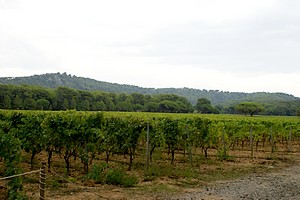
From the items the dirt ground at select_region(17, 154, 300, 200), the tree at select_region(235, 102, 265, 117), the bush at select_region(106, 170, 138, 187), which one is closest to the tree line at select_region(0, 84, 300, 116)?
the tree at select_region(235, 102, 265, 117)

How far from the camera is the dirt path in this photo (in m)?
9.94

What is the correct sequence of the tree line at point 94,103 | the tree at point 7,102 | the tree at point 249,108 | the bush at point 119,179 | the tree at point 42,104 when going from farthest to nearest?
the tree at point 249,108, the tree at point 42,104, the tree line at point 94,103, the tree at point 7,102, the bush at point 119,179

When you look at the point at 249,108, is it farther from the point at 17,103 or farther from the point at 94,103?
the point at 17,103

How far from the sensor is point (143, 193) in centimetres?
1009

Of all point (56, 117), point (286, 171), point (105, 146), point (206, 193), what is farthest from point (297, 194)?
point (56, 117)

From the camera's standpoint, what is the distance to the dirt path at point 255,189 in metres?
9.94

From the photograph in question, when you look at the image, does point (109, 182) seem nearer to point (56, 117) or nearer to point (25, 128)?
point (56, 117)

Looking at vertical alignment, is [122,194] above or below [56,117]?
below

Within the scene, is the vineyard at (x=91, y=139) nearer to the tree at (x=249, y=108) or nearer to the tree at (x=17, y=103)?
the tree at (x=17, y=103)

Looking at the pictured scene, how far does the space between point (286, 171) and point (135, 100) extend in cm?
9104

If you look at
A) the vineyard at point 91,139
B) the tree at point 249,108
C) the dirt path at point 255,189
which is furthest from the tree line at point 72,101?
the dirt path at point 255,189

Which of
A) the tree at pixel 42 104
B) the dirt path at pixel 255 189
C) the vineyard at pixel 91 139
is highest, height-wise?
the tree at pixel 42 104

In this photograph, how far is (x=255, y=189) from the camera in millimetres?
11000

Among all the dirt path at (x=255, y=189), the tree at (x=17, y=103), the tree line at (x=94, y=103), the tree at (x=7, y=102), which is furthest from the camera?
the tree line at (x=94, y=103)
